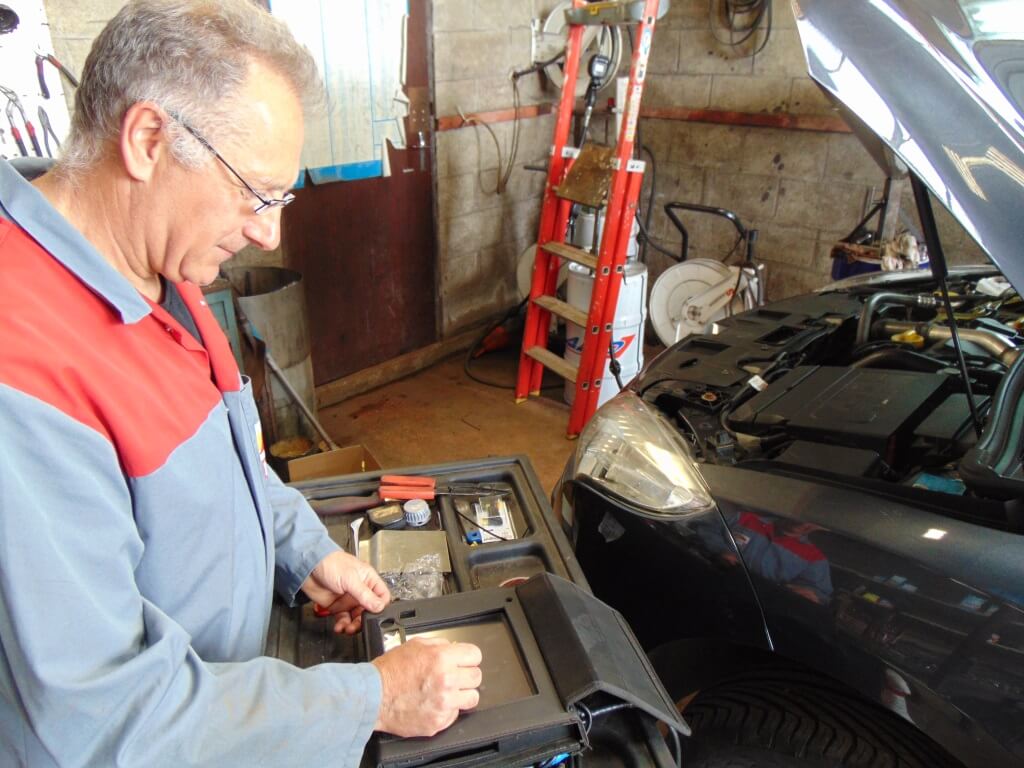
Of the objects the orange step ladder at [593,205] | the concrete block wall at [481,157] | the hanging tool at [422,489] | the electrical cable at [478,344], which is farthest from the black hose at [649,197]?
the hanging tool at [422,489]

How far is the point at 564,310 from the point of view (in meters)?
3.22

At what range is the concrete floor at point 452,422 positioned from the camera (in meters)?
3.11

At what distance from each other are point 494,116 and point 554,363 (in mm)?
1447

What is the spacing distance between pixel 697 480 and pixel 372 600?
58 centimetres

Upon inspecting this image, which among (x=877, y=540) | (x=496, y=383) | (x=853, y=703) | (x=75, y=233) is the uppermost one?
(x=75, y=233)

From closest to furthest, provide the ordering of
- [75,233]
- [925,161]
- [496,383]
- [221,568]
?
[75,233] → [221,568] → [925,161] → [496,383]

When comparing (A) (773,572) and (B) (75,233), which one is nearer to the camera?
(B) (75,233)

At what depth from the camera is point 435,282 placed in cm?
389

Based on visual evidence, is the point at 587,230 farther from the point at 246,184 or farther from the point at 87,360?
the point at 87,360

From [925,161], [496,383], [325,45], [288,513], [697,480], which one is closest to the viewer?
[925,161]

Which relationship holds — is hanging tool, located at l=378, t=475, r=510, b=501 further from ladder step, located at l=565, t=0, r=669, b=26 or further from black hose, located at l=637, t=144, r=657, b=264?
black hose, located at l=637, t=144, r=657, b=264

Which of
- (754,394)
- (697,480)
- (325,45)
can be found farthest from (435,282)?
(697,480)

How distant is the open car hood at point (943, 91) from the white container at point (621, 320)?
6.81 feet

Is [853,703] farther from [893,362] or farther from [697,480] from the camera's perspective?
[893,362]
